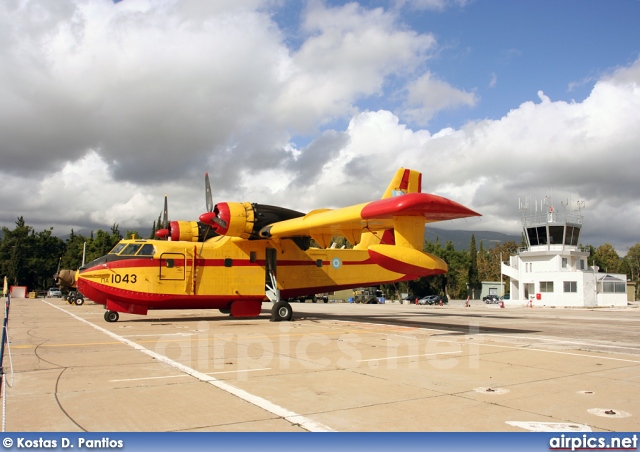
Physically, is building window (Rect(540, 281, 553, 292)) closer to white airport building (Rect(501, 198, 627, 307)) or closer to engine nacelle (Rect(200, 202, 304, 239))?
white airport building (Rect(501, 198, 627, 307))

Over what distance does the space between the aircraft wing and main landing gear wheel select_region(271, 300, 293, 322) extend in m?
2.93

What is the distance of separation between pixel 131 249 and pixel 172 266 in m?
1.75

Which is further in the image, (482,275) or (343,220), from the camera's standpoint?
(482,275)

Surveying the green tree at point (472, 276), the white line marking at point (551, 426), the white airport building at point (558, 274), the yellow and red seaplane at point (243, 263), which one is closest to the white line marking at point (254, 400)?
the white line marking at point (551, 426)

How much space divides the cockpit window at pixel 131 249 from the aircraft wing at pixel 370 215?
4.96m

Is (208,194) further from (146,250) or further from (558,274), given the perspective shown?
(558,274)

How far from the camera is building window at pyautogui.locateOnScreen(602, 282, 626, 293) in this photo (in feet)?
163

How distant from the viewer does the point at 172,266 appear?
61.6 feet

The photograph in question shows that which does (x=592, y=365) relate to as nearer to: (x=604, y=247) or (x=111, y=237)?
(x=111, y=237)

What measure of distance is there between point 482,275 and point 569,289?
62.0 m

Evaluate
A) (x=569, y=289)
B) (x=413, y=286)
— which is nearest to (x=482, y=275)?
(x=413, y=286)

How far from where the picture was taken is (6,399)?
6.11m

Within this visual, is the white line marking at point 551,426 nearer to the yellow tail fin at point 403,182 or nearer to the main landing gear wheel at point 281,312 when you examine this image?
the main landing gear wheel at point 281,312

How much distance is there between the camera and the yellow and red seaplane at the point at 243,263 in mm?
17812
